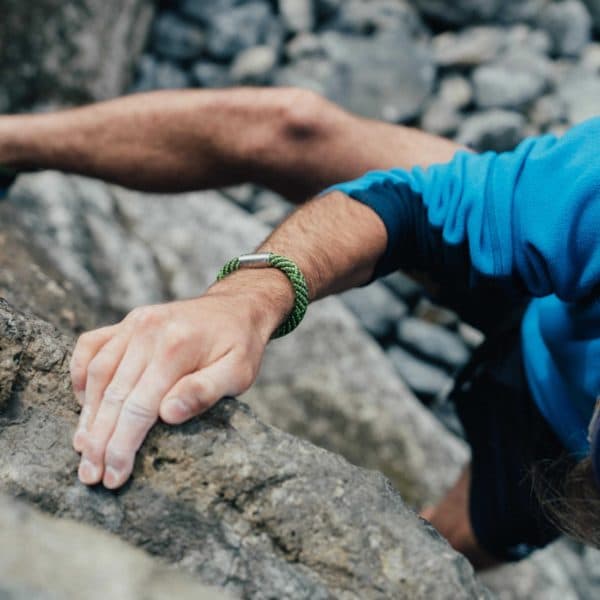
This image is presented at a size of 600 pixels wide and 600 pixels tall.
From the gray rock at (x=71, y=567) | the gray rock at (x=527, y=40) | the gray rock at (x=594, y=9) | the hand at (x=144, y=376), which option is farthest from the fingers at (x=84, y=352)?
the gray rock at (x=594, y=9)

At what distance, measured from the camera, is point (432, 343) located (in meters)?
2.86

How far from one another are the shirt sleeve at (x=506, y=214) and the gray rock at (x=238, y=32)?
214 centimetres

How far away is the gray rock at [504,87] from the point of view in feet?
11.6

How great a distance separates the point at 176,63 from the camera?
3471 mm

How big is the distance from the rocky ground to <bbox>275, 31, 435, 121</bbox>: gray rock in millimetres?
12

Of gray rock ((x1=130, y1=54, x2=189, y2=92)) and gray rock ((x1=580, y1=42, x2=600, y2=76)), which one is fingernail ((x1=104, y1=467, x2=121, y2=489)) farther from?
gray rock ((x1=580, y1=42, x2=600, y2=76))

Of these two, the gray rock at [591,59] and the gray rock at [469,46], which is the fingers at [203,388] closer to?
the gray rock at [469,46]

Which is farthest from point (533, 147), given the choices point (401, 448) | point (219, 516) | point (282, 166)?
point (401, 448)

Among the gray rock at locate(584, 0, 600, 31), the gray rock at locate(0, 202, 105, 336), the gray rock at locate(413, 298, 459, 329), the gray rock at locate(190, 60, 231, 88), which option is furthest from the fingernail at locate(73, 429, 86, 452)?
the gray rock at locate(584, 0, 600, 31)

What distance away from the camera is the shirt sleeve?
1.29 metres

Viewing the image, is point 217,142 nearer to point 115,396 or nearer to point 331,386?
point 331,386

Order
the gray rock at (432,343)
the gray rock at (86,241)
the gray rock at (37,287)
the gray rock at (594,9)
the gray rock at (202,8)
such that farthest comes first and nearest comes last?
the gray rock at (594,9)
the gray rock at (202,8)
the gray rock at (432,343)
the gray rock at (86,241)
the gray rock at (37,287)

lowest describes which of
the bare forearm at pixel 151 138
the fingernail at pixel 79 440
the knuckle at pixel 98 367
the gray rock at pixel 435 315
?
the gray rock at pixel 435 315

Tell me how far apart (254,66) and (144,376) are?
8.97 ft
